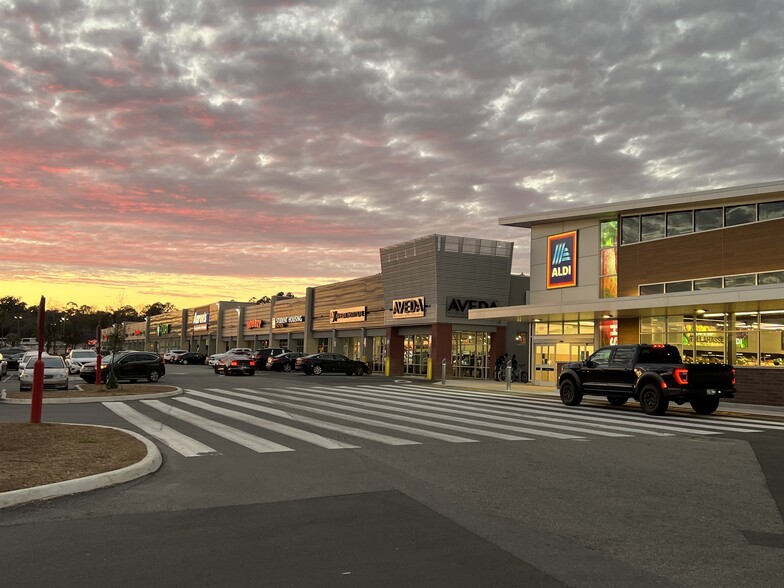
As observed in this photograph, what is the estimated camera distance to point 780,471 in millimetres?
10109

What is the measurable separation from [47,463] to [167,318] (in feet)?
382

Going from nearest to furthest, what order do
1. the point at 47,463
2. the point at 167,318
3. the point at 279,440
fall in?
the point at 47,463 → the point at 279,440 → the point at 167,318

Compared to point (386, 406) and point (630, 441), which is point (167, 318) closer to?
point (386, 406)

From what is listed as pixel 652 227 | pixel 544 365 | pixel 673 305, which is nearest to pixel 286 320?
pixel 544 365

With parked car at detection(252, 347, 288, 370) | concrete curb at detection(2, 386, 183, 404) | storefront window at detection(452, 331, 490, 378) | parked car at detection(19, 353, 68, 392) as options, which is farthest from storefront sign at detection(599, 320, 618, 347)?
parked car at detection(252, 347, 288, 370)

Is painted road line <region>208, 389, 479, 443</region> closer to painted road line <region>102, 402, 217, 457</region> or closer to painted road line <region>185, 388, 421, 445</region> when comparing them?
painted road line <region>185, 388, 421, 445</region>

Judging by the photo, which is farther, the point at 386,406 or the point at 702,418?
the point at 386,406

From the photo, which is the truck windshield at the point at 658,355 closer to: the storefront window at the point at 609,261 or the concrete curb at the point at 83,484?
the storefront window at the point at 609,261

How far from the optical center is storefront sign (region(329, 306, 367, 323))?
175ft

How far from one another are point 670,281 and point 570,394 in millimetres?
9446

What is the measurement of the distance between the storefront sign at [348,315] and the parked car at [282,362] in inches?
238

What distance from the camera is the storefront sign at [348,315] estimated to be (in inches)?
2103

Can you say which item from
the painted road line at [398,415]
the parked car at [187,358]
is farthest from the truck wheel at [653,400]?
the parked car at [187,358]

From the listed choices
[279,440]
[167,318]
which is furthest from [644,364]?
[167,318]
